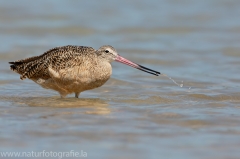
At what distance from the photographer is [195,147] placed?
617 centimetres

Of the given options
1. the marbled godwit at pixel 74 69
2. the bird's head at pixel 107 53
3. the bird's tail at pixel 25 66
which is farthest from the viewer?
the bird's tail at pixel 25 66

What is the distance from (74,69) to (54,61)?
0.38 metres

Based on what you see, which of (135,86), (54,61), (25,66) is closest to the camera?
(54,61)

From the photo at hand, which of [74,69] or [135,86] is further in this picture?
[135,86]

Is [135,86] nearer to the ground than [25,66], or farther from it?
nearer to the ground

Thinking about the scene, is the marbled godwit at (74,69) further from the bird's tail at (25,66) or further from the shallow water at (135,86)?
the shallow water at (135,86)

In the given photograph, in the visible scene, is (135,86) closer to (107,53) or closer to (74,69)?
(107,53)

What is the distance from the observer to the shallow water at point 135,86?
20.9ft

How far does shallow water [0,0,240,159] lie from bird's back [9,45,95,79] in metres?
0.37

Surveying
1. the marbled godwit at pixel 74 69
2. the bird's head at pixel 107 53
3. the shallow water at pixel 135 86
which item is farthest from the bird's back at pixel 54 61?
the shallow water at pixel 135 86

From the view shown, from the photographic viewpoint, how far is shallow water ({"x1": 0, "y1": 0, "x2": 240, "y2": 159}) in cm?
638

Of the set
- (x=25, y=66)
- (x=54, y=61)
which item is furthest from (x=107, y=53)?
(x=25, y=66)

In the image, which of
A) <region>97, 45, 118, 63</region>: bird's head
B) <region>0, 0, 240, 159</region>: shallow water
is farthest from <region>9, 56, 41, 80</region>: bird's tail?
<region>97, 45, 118, 63</region>: bird's head

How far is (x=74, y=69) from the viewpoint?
8.45m
